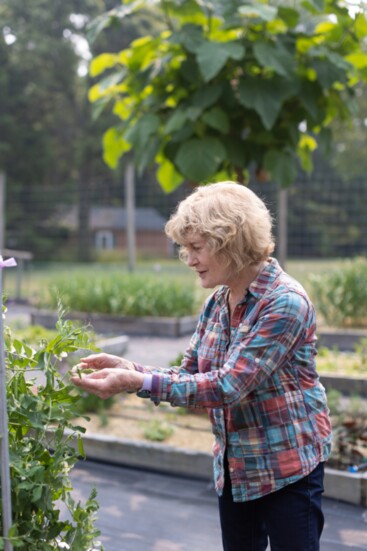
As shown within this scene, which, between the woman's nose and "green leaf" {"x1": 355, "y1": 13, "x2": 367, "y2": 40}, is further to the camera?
"green leaf" {"x1": 355, "y1": 13, "x2": 367, "y2": 40}

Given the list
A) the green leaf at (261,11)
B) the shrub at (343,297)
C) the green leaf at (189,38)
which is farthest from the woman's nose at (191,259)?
the shrub at (343,297)

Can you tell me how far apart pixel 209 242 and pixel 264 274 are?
20cm

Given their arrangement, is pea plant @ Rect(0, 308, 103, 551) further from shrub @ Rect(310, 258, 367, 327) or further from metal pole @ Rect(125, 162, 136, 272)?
metal pole @ Rect(125, 162, 136, 272)

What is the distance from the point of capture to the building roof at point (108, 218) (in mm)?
15719

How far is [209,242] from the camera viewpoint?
187 cm

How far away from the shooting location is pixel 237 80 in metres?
3.88

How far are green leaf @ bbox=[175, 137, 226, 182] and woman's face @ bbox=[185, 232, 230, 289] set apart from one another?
181cm

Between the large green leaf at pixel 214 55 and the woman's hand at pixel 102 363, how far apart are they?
1.95 m

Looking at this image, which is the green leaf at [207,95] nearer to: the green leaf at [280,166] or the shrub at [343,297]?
the green leaf at [280,166]

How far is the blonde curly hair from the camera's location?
1.86 metres

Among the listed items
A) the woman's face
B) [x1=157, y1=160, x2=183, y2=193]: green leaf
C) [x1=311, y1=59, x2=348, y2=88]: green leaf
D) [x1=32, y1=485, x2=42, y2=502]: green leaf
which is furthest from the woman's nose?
[x1=157, y1=160, x2=183, y2=193]: green leaf

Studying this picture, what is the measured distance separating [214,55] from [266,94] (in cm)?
38

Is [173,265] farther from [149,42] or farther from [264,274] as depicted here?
[264,274]

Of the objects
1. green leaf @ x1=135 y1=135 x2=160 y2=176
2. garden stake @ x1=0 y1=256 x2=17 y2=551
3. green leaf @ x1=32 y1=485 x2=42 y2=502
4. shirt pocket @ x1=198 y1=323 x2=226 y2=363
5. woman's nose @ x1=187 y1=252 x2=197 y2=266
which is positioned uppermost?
green leaf @ x1=135 y1=135 x2=160 y2=176
